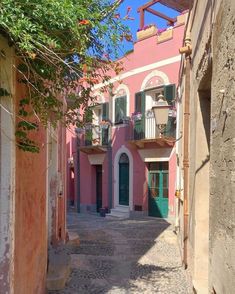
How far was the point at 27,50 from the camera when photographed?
3.12 meters

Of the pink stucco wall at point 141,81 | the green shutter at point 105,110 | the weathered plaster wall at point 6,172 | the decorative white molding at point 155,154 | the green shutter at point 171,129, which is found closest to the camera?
the weathered plaster wall at point 6,172

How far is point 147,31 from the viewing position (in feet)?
61.9

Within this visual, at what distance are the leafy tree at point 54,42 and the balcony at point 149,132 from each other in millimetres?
12569

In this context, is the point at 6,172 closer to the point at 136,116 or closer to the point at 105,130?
the point at 136,116

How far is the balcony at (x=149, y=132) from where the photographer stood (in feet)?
55.0

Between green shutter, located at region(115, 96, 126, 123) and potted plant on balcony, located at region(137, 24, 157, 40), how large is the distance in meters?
2.87

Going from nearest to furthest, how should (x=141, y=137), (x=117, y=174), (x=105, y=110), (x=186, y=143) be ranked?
1. (x=186, y=143)
2. (x=141, y=137)
3. (x=117, y=174)
4. (x=105, y=110)

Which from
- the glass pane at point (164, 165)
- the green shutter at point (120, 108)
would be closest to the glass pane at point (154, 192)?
the glass pane at point (164, 165)

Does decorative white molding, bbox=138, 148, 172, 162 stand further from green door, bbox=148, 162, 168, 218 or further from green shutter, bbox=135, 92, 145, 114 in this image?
green shutter, bbox=135, 92, 145, 114

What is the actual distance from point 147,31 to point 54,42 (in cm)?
1624

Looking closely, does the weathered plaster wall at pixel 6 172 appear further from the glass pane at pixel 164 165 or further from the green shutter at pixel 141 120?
the green shutter at pixel 141 120

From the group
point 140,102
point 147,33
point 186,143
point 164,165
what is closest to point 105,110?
point 140,102

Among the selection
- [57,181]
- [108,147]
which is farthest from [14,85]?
[108,147]

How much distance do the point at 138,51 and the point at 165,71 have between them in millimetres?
2132
